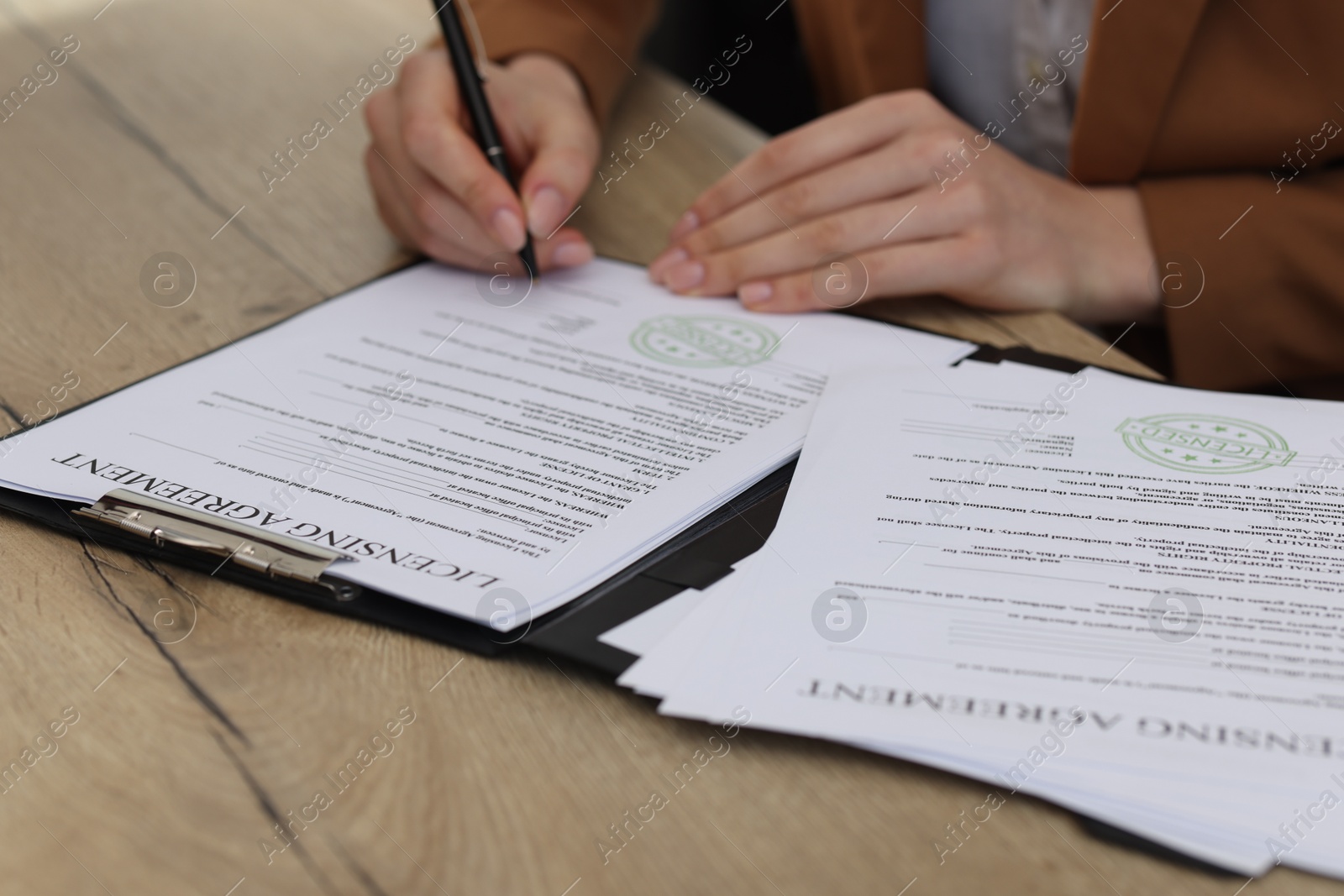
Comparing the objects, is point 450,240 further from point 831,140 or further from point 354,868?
point 354,868

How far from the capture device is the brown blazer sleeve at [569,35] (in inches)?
40.3

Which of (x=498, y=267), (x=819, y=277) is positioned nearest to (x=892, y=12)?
(x=819, y=277)

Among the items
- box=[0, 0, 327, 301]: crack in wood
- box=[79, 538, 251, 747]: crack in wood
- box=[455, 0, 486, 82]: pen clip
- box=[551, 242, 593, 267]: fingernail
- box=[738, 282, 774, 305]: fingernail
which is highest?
box=[0, 0, 327, 301]: crack in wood

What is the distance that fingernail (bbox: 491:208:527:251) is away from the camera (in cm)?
76

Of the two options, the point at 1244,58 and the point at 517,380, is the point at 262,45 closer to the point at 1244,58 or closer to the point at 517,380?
the point at 517,380

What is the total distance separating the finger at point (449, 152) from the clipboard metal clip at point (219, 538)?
353 mm

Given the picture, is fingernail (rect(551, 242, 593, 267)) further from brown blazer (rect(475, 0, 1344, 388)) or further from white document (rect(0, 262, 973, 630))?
brown blazer (rect(475, 0, 1344, 388))

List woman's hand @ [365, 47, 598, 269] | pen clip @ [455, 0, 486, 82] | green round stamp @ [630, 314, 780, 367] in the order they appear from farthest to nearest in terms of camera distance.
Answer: pen clip @ [455, 0, 486, 82] < woman's hand @ [365, 47, 598, 269] < green round stamp @ [630, 314, 780, 367]

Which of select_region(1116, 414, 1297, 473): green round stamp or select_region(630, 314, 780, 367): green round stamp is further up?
select_region(630, 314, 780, 367): green round stamp

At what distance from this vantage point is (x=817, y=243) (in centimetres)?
78

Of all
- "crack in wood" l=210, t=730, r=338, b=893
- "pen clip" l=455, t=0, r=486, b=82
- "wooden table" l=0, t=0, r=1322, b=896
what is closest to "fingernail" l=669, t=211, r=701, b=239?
"pen clip" l=455, t=0, r=486, b=82

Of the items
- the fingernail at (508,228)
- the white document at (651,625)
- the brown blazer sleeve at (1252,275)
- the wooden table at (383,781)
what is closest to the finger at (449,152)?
the fingernail at (508,228)

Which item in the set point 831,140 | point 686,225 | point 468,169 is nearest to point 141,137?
point 468,169

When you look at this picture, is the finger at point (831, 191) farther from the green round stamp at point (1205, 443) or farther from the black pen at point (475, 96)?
the green round stamp at point (1205, 443)
